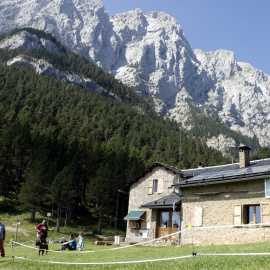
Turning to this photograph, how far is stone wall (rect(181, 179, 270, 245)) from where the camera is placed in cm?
1822

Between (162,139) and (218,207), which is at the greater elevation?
(162,139)

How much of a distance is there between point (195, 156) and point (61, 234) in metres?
47.6

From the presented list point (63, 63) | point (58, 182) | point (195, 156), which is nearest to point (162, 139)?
point (195, 156)

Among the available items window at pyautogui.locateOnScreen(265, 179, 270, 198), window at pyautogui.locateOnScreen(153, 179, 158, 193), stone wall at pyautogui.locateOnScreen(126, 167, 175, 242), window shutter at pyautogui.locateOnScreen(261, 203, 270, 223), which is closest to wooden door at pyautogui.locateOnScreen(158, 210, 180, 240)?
stone wall at pyautogui.locateOnScreen(126, 167, 175, 242)

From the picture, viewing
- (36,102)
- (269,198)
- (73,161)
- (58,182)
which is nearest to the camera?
(269,198)

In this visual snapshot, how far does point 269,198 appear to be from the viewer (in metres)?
18.1

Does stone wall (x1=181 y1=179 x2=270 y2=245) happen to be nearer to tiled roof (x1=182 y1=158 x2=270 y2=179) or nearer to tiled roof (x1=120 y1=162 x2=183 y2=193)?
tiled roof (x1=182 y1=158 x2=270 y2=179)

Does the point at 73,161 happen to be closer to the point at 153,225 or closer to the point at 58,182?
the point at 58,182

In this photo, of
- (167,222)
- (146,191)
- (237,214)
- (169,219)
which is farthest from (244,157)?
(146,191)

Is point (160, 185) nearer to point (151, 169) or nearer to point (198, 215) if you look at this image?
point (151, 169)

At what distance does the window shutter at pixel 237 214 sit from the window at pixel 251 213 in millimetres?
370

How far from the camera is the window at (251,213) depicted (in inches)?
736

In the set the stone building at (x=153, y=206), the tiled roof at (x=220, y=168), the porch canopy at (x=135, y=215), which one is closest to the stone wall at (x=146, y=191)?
the stone building at (x=153, y=206)

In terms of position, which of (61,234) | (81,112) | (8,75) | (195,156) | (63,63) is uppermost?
(63,63)
